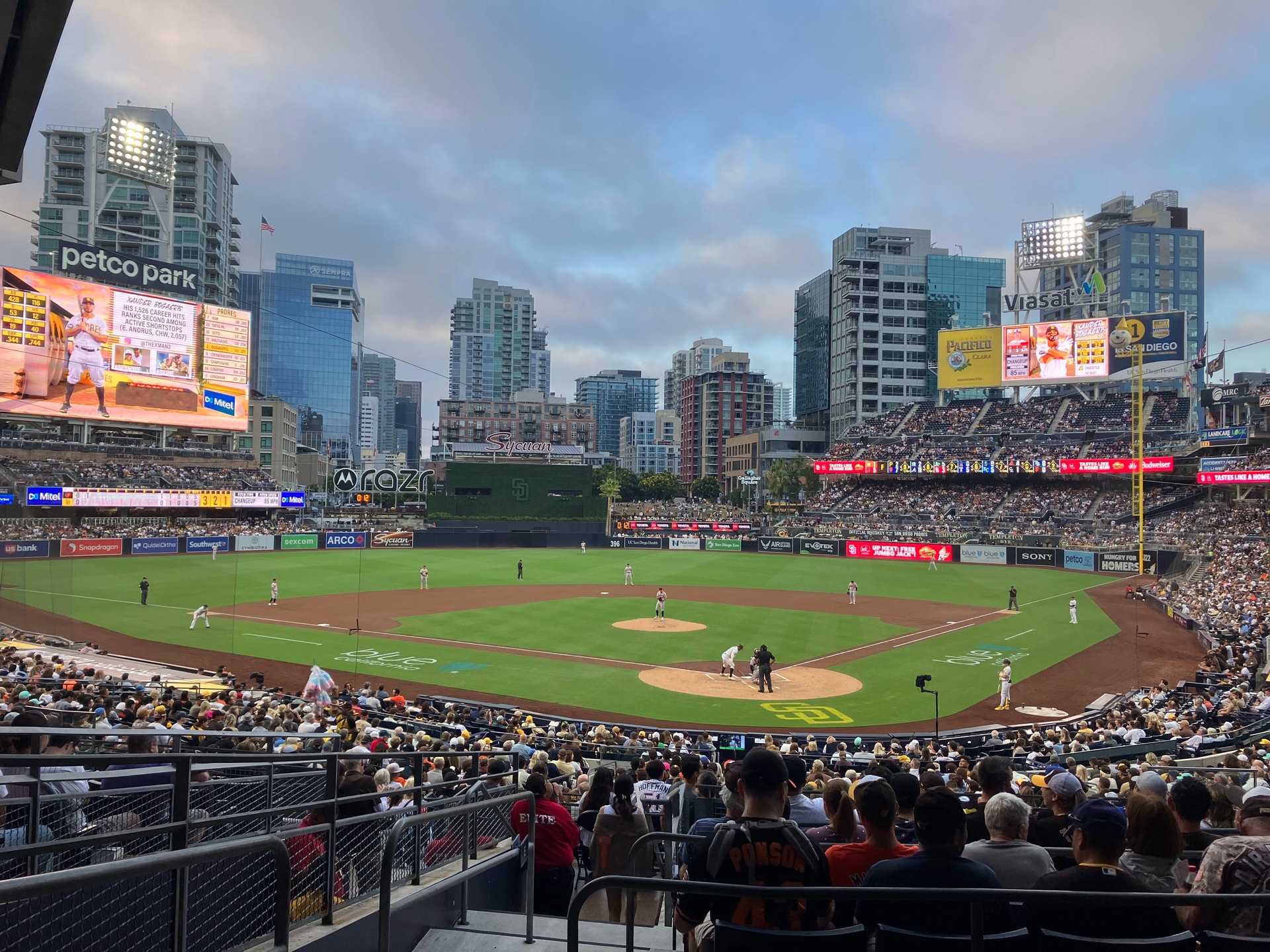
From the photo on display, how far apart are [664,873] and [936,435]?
89121 millimetres

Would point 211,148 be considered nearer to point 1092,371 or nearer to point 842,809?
point 1092,371

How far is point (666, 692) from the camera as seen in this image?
2525 centimetres

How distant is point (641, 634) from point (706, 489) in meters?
122

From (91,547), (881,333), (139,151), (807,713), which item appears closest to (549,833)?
(807,713)

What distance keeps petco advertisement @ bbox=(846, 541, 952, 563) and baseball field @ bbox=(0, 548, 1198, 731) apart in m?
8.77

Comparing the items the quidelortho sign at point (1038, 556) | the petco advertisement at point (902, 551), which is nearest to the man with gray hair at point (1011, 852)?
the quidelortho sign at point (1038, 556)

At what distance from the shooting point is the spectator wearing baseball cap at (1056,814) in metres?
6.30

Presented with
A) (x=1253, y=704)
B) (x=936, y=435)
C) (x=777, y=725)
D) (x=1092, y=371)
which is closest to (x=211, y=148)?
(x=936, y=435)

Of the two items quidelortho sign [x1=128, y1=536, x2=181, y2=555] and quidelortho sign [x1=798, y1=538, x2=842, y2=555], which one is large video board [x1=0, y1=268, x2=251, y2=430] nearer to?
quidelortho sign [x1=128, y1=536, x2=181, y2=555]

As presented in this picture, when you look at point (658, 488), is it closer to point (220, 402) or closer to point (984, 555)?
point (984, 555)

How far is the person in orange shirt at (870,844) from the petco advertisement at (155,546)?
191ft

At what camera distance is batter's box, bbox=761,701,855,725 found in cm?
2225

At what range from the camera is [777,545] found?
74.1 metres

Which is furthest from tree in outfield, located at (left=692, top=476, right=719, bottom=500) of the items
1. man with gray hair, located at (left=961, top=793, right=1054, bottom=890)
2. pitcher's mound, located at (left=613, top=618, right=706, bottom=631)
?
man with gray hair, located at (left=961, top=793, right=1054, bottom=890)
